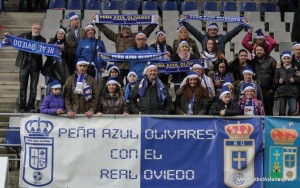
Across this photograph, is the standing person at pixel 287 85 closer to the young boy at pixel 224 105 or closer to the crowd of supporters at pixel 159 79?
the crowd of supporters at pixel 159 79

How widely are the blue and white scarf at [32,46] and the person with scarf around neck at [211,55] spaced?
2.76 metres

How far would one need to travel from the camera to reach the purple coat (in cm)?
1434

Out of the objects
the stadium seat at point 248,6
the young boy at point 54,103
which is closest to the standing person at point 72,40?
the young boy at point 54,103

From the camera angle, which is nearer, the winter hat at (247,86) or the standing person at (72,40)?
the winter hat at (247,86)

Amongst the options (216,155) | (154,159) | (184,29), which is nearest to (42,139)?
(154,159)

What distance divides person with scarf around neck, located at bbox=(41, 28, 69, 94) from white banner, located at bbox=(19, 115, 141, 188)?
200 centimetres

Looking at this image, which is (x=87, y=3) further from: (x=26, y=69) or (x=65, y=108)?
(x=65, y=108)

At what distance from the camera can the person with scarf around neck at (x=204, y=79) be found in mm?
15469

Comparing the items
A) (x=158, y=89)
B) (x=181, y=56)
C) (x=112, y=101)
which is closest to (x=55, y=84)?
(x=112, y=101)

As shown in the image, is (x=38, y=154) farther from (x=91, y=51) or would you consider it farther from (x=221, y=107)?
(x=221, y=107)

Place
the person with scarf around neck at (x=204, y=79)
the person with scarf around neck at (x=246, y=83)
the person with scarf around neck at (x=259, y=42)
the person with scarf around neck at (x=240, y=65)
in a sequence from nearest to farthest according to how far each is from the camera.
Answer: the person with scarf around neck at (x=246, y=83) → the person with scarf around neck at (x=204, y=79) → the person with scarf around neck at (x=240, y=65) → the person with scarf around neck at (x=259, y=42)

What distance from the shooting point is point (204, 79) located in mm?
15625

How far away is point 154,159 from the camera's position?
14344mm

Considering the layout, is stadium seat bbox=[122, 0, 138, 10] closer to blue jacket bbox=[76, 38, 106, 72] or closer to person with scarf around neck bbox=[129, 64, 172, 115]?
blue jacket bbox=[76, 38, 106, 72]
